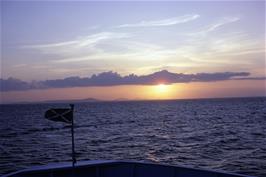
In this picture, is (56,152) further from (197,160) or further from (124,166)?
(124,166)

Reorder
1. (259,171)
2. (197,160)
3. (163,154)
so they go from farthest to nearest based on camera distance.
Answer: (163,154)
(197,160)
(259,171)

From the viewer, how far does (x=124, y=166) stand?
11.8 metres

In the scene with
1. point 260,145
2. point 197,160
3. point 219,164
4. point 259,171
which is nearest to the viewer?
point 259,171

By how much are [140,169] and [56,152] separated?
24.8 metres

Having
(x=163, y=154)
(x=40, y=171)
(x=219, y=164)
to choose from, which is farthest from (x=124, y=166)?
(x=163, y=154)

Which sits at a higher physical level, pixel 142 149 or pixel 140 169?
pixel 140 169

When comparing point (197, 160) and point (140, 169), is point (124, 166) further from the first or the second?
point (197, 160)

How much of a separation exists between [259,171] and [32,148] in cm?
2371

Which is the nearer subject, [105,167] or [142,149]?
[105,167]

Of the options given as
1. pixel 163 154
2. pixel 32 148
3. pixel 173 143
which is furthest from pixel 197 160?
pixel 32 148

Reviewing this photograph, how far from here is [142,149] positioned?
121ft

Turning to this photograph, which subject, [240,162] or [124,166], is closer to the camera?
[124,166]

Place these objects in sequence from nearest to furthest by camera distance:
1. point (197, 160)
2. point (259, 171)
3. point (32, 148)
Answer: point (259, 171) < point (197, 160) < point (32, 148)

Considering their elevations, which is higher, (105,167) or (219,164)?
(105,167)
